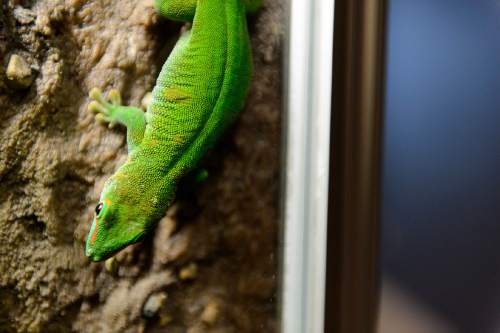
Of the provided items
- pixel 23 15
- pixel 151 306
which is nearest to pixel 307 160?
pixel 151 306

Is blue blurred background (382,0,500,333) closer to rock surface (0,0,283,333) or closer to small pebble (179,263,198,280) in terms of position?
rock surface (0,0,283,333)

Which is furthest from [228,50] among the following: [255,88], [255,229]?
[255,229]

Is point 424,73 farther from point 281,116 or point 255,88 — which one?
point 255,88

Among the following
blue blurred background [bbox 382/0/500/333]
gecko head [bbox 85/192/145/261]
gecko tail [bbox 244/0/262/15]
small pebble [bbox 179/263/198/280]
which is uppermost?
gecko tail [bbox 244/0/262/15]

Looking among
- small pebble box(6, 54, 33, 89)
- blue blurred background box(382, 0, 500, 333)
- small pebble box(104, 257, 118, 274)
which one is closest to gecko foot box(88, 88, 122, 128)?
small pebble box(6, 54, 33, 89)

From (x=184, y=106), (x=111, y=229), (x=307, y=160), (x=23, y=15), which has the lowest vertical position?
(x=111, y=229)

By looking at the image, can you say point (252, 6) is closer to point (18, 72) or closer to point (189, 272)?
point (18, 72)

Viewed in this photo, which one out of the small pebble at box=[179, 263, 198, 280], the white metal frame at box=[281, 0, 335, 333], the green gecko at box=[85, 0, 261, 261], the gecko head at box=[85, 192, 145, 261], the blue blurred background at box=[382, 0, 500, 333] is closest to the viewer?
the blue blurred background at box=[382, 0, 500, 333]

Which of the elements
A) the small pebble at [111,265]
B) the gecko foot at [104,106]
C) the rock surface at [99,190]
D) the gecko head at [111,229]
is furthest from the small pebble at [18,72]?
the small pebble at [111,265]
